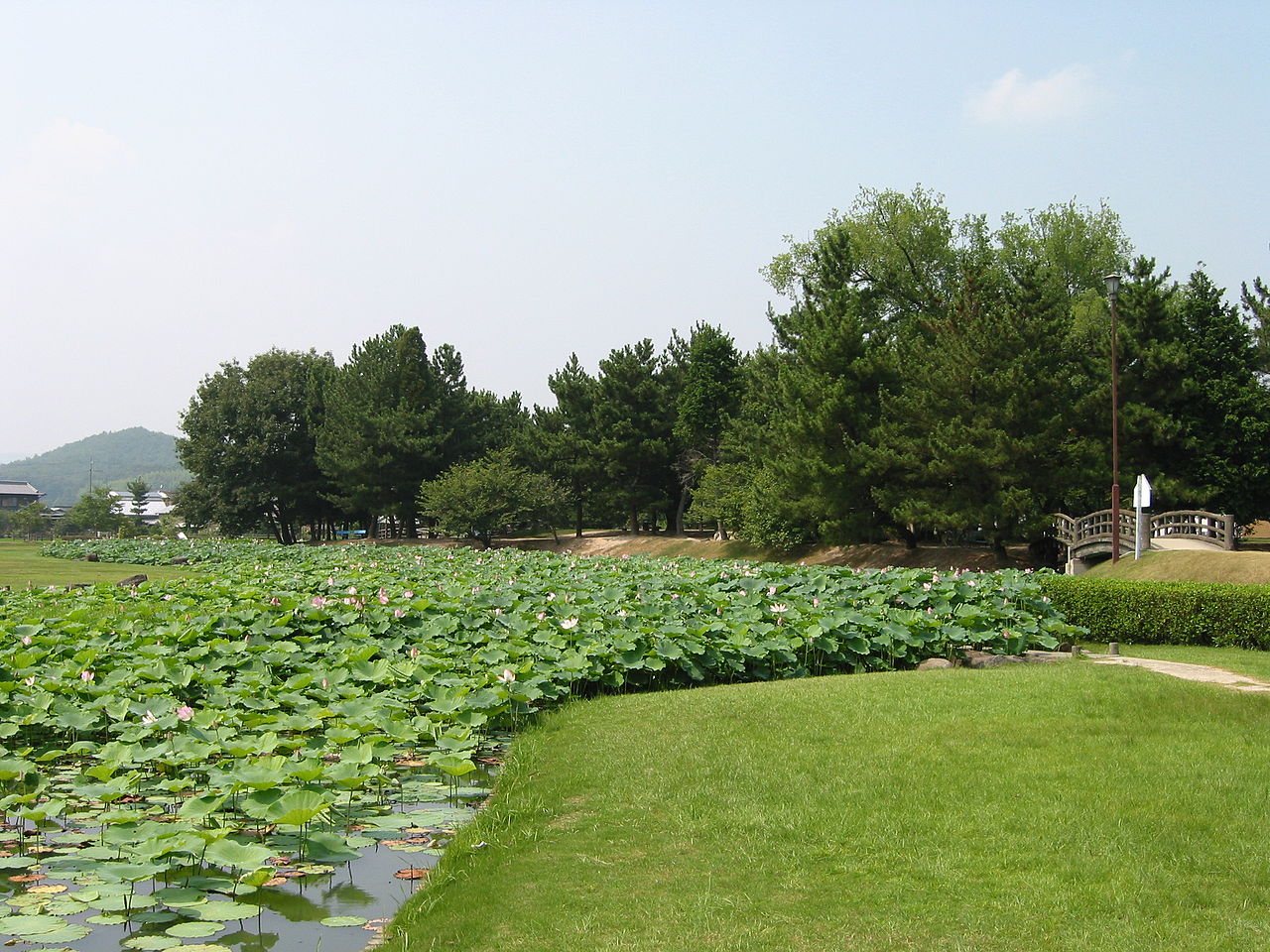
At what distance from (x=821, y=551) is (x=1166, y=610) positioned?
23.3 meters

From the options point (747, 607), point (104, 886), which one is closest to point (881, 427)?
point (747, 607)

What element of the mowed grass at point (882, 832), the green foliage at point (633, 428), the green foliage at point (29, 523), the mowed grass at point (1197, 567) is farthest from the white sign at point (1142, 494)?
the green foliage at point (29, 523)

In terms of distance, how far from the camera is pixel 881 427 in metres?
33.9

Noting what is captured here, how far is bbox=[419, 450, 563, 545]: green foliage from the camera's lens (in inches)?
1965

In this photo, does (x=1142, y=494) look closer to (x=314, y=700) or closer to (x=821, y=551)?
(x=821, y=551)

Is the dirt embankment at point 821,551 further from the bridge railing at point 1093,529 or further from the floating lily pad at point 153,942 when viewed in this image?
the floating lily pad at point 153,942

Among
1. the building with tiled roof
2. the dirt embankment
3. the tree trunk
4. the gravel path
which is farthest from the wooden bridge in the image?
the building with tiled roof

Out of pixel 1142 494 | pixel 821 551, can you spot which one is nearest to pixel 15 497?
pixel 821 551

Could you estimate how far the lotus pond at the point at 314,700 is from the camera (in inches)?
201

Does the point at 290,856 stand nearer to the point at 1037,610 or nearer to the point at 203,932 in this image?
the point at 203,932

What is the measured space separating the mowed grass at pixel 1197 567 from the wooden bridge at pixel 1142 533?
134 centimetres

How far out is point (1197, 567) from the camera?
2186 cm

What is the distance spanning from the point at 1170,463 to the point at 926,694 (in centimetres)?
2897

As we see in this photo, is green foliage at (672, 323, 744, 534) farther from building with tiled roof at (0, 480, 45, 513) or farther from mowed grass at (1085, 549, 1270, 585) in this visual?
building with tiled roof at (0, 480, 45, 513)
